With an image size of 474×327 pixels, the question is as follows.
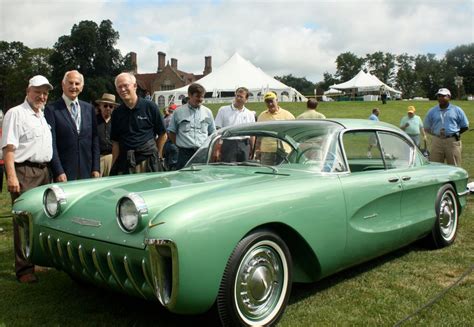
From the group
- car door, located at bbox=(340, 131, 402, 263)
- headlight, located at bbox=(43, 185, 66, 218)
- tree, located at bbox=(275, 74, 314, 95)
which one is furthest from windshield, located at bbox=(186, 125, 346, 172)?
tree, located at bbox=(275, 74, 314, 95)

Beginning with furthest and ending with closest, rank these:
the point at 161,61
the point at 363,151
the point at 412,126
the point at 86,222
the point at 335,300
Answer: the point at 161,61, the point at 412,126, the point at 363,151, the point at 335,300, the point at 86,222

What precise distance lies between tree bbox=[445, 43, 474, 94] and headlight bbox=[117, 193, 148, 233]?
107192 mm

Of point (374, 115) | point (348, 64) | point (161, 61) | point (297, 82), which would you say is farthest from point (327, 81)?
point (374, 115)

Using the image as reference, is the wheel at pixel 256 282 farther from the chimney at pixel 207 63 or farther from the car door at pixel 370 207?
the chimney at pixel 207 63

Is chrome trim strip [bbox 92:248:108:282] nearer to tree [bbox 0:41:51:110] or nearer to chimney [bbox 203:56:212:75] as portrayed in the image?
tree [bbox 0:41:51:110]

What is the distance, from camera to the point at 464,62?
351 ft

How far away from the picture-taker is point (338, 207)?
3414 millimetres

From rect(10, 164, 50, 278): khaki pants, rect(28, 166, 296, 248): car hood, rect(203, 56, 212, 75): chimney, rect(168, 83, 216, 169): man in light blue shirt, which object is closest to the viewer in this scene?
rect(28, 166, 296, 248): car hood

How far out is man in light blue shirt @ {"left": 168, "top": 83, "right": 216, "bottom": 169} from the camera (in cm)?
591

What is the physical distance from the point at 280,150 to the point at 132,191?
1349 mm

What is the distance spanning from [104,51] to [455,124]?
58.7m

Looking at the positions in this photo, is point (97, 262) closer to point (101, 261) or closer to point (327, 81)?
point (101, 261)

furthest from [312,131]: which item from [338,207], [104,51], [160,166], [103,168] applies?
[104,51]

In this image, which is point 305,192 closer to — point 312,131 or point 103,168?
point 312,131
